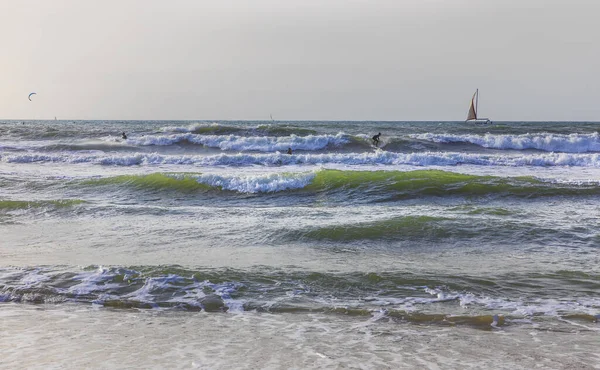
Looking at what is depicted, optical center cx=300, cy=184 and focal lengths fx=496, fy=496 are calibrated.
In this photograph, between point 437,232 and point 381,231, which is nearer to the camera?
point 437,232

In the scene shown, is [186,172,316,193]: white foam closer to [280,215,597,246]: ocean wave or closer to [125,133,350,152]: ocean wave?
[280,215,597,246]: ocean wave

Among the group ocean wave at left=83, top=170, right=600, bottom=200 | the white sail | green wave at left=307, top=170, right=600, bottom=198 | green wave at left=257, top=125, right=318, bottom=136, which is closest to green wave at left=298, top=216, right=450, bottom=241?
ocean wave at left=83, top=170, right=600, bottom=200

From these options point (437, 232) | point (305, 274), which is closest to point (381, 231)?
point (437, 232)

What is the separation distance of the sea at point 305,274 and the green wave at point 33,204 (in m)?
0.06

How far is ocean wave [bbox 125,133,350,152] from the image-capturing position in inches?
1121

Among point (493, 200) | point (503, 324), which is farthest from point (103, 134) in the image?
point (503, 324)

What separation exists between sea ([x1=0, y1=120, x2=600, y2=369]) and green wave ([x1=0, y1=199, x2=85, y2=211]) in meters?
0.06

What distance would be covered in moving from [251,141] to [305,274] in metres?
23.8

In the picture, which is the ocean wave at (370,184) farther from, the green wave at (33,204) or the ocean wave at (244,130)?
the ocean wave at (244,130)

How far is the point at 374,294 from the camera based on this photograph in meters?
5.49

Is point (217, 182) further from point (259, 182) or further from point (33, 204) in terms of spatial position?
point (33, 204)

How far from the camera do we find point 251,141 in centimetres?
2948

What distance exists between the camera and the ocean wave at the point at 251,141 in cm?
2847

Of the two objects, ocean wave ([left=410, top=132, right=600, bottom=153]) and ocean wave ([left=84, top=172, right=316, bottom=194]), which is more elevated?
ocean wave ([left=410, top=132, right=600, bottom=153])
